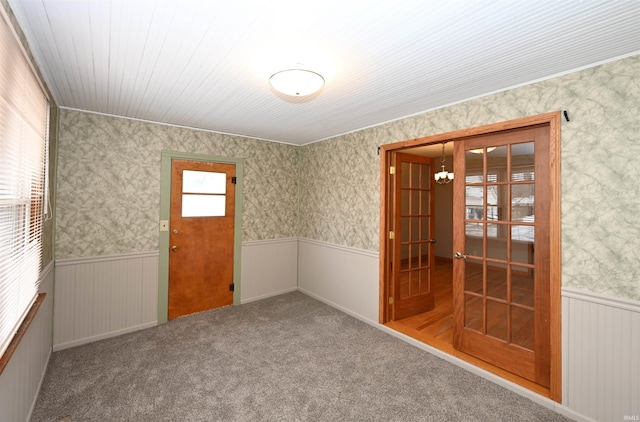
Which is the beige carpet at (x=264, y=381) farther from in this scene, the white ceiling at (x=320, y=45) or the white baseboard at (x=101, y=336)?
the white ceiling at (x=320, y=45)

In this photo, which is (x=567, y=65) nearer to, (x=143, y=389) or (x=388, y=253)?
(x=388, y=253)

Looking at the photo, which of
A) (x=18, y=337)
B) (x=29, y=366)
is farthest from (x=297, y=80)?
(x=29, y=366)

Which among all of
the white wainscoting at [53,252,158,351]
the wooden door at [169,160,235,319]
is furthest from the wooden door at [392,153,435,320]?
the white wainscoting at [53,252,158,351]

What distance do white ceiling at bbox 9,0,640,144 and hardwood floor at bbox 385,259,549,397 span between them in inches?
96.2

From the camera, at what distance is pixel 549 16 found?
148cm

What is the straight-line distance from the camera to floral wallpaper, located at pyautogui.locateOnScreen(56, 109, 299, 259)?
2.97m

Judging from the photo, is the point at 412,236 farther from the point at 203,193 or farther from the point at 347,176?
the point at 203,193

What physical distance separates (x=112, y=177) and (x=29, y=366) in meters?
1.95

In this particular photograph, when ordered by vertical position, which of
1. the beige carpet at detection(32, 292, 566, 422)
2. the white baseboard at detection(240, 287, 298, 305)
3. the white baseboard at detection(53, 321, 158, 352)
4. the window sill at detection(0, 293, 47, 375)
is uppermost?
the window sill at detection(0, 293, 47, 375)

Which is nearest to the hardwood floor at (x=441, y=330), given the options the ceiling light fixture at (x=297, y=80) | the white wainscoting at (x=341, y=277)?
the white wainscoting at (x=341, y=277)

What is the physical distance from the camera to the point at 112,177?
3.20m

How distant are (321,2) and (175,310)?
371 centimetres

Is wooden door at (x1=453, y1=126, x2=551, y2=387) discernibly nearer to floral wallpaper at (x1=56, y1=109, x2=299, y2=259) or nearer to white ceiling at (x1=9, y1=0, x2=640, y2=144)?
white ceiling at (x1=9, y1=0, x2=640, y2=144)

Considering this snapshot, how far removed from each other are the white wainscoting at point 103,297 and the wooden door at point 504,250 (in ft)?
11.5
